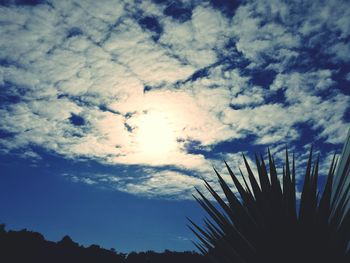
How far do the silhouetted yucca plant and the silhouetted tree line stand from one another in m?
12.2

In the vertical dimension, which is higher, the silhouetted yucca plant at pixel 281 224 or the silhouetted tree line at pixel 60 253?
the silhouetted tree line at pixel 60 253

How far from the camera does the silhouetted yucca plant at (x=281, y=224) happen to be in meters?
1.81

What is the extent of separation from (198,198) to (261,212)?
680 millimetres

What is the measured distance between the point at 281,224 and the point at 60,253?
694 inches

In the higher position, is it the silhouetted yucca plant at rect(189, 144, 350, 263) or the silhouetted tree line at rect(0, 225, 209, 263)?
the silhouetted tree line at rect(0, 225, 209, 263)

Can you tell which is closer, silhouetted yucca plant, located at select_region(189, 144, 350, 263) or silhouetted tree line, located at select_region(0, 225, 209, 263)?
silhouetted yucca plant, located at select_region(189, 144, 350, 263)

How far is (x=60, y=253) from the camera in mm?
16016

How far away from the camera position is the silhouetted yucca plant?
A: 1.81 metres

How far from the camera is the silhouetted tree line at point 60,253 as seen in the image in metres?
13.9

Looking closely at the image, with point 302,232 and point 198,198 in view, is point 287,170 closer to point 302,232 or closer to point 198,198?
point 302,232

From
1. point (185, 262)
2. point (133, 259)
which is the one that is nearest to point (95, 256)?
point (133, 259)

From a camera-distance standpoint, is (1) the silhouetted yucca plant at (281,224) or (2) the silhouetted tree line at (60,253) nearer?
(1) the silhouetted yucca plant at (281,224)

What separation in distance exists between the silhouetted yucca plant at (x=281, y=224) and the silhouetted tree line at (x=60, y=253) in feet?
40.1

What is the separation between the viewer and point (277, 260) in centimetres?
188
